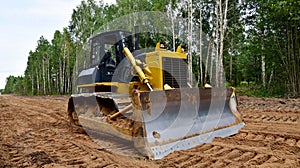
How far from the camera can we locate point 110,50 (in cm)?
571

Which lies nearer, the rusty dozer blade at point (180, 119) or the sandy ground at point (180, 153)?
the sandy ground at point (180, 153)

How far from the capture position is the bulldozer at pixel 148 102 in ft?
11.5

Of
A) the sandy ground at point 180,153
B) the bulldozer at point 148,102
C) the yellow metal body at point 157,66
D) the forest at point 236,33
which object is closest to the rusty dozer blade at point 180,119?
the bulldozer at point 148,102

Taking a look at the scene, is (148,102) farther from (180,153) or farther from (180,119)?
(180,153)

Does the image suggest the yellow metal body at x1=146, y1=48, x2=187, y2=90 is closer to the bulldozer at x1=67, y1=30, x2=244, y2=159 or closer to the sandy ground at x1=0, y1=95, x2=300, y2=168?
the bulldozer at x1=67, y1=30, x2=244, y2=159

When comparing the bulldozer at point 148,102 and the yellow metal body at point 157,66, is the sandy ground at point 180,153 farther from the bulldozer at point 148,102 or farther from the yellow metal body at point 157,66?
the yellow metal body at point 157,66

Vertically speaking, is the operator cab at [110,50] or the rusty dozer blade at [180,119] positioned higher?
the operator cab at [110,50]

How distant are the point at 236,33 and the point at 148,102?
1866 centimetres

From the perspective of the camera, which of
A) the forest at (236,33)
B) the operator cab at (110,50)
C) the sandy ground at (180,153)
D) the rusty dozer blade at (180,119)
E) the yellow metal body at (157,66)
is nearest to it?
the sandy ground at (180,153)

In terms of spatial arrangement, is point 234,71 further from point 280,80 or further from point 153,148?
point 153,148

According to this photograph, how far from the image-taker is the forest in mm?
13742

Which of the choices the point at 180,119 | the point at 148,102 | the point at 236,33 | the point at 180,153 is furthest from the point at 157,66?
the point at 236,33

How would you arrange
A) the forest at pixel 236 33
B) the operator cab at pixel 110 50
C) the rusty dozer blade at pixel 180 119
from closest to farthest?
the rusty dozer blade at pixel 180 119, the operator cab at pixel 110 50, the forest at pixel 236 33

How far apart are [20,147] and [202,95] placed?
337 cm
